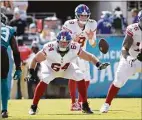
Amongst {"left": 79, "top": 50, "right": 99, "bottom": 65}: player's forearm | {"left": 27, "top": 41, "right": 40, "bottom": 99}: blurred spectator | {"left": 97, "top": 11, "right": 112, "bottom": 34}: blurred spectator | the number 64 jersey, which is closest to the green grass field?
the number 64 jersey

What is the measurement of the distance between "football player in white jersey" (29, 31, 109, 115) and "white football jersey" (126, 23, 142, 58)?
0.73m

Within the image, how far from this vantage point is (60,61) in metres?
10.5

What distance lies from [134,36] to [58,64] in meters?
1.45

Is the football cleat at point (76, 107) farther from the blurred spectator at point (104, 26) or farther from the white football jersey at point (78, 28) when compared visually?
the blurred spectator at point (104, 26)

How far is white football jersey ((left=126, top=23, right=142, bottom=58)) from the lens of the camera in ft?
35.0

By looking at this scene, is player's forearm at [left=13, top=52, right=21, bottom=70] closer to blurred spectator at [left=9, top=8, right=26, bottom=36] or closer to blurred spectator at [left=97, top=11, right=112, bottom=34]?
blurred spectator at [left=9, top=8, right=26, bottom=36]

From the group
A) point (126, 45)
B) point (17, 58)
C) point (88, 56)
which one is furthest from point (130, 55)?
point (17, 58)

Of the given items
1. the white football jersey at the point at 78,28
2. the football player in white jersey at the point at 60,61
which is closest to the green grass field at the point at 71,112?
the football player in white jersey at the point at 60,61

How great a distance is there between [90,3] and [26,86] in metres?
8.11

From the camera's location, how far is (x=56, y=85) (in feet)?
56.0

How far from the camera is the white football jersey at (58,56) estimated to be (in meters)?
10.4

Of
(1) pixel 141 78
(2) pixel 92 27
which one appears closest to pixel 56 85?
(1) pixel 141 78

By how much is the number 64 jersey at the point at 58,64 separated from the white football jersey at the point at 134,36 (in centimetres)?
99

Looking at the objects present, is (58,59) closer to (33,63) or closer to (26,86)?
(33,63)
